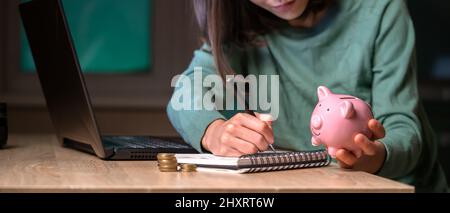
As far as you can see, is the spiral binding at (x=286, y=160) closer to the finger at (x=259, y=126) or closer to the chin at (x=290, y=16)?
the finger at (x=259, y=126)

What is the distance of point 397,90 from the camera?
50.3 inches

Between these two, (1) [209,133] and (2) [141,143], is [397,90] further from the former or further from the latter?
(2) [141,143]

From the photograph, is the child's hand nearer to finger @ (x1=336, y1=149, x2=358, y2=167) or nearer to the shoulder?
finger @ (x1=336, y1=149, x2=358, y2=167)

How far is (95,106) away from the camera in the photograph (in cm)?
246

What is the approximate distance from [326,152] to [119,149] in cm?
33

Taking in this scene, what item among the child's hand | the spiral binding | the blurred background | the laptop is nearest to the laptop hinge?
the laptop

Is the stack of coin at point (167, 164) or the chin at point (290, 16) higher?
the chin at point (290, 16)

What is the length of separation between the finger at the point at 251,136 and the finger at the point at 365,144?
131 mm

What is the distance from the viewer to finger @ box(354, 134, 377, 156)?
3.09ft

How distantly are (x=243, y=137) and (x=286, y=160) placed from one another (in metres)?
0.08

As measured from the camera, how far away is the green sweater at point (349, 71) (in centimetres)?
127

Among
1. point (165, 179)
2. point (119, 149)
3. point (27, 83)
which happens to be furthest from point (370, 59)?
point (27, 83)

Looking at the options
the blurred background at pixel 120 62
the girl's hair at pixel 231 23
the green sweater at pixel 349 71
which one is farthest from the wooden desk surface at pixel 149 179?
the blurred background at pixel 120 62
